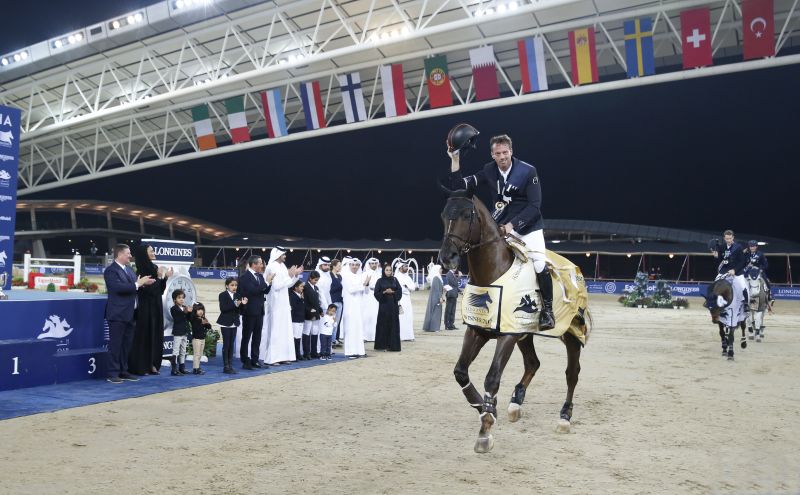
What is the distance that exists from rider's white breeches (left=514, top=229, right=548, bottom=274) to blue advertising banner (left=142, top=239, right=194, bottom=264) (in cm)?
667

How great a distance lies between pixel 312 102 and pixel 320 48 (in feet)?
12.1

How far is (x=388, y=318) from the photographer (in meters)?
13.5

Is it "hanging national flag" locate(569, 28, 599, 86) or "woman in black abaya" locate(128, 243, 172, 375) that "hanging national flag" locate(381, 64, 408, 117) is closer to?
"hanging national flag" locate(569, 28, 599, 86)

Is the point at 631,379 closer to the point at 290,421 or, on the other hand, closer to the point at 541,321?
the point at 541,321

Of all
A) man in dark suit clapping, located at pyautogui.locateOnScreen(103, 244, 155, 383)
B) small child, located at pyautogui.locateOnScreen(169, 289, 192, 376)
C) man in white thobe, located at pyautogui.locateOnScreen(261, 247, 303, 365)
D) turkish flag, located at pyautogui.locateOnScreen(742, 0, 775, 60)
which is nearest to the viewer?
man in dark suit clapping, located at pyautogui.locateOnScreen(103, 244, 155, 383)

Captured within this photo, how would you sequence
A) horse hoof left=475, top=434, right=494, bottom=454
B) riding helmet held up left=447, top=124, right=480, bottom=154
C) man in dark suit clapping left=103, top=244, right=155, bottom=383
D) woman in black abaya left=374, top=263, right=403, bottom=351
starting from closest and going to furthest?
horse hoof left=475, top=434, right=494, bottom=454 → riding helmet held up left=447, top=124, right=480, bottom=154 → man in dark suit clapping left=103, top=244, right=155, bottom=383 → woman in black abaya left=374, top=263, right=403, bottom=351

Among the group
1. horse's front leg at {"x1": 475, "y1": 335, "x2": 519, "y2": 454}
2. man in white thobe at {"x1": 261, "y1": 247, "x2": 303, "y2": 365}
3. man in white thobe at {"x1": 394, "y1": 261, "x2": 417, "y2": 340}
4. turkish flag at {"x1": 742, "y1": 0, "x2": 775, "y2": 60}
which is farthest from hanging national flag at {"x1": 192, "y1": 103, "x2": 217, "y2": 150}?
horse's front leg at {"x1": 475, "y1": 335, "x2": 519, "y2": 454}

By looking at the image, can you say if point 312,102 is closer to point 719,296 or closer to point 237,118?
point 237,118

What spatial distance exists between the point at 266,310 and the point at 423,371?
3.02 m

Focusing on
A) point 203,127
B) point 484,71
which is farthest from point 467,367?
point 203,127

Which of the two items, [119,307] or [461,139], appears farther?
[119,307]

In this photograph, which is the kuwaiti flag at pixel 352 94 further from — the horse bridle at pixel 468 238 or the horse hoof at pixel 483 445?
the horse hoof at pixel 483 445

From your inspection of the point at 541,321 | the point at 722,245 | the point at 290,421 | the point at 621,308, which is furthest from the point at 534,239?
the point at 621,308

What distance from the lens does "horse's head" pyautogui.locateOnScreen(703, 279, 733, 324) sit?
11.9m
